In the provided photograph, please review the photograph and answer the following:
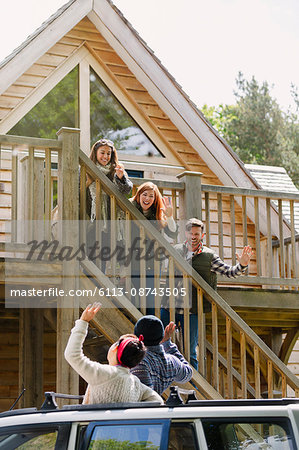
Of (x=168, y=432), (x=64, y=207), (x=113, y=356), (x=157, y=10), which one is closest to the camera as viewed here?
(x=168, y=432)

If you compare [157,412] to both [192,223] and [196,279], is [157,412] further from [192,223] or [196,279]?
[192,223]

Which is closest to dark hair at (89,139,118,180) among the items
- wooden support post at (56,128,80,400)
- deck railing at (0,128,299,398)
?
deck railing at (0,128,299,398)

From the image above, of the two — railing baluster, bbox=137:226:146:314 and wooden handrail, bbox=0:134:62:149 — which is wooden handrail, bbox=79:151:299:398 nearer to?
railing baluster, bbox=137:226:146:314

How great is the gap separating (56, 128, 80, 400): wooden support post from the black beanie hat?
6.60ft

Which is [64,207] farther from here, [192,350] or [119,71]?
[119,71]

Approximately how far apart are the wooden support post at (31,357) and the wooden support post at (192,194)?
282 cm

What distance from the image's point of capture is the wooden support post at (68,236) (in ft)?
22.8

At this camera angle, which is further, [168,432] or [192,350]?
[192,350]

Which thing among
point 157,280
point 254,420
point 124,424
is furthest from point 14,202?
point 254,420

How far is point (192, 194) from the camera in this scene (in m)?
8.19

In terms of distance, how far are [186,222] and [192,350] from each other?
1.42 meters

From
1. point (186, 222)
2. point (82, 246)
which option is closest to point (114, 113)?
point (186, 222)

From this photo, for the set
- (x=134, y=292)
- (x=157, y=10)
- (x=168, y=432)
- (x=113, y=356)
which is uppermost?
(x=157, y=10)

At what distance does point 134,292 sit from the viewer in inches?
287
